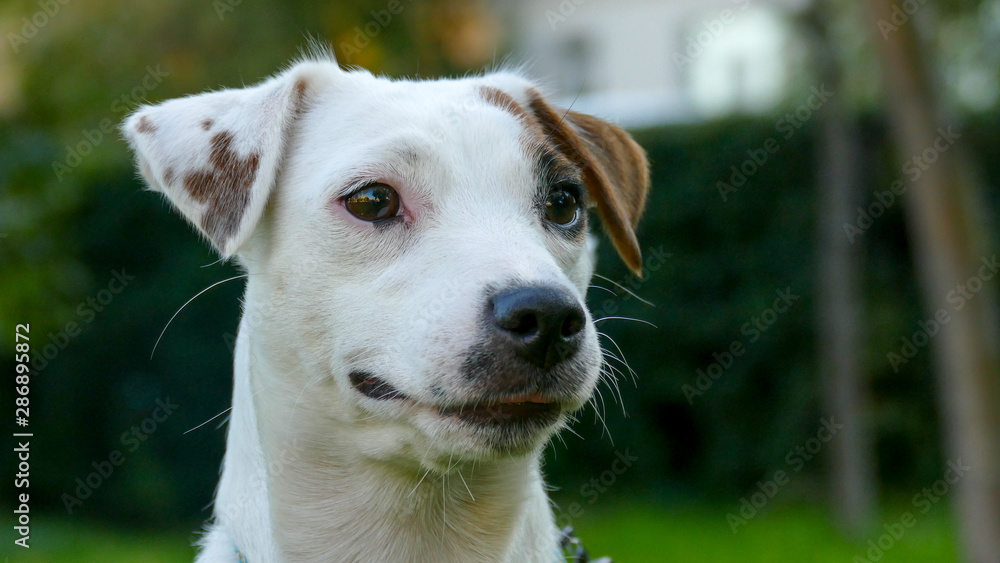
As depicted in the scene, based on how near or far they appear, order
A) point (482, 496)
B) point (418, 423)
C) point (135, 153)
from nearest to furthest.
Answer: point (418, 423) → point (482, 496) → point (135, 153)

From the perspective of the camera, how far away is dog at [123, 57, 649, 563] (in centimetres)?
254

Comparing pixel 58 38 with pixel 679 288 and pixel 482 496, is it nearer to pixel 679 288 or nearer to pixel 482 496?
pixel 679 288

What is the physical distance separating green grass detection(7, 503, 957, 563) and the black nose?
5.30 m

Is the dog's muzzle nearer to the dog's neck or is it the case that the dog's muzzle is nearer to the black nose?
the black nose

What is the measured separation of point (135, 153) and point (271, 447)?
3.54ft

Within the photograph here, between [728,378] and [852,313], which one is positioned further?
[728,378]

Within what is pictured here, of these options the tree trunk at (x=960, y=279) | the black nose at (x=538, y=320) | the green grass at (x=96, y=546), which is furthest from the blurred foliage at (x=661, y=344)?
the black nose at (x=538, y=320)

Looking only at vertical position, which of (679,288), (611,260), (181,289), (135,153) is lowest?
Result: (181,289)

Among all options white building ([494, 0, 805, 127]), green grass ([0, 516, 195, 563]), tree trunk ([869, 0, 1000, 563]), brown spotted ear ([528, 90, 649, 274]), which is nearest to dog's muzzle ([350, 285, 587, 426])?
brown spotted ear ([528, 90, 649, 274])

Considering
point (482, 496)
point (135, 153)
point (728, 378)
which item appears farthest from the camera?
point (728, 378)

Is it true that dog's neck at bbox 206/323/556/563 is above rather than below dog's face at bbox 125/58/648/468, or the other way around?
below

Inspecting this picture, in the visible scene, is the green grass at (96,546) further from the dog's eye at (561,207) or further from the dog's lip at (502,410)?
the dog's lip at (502,410)

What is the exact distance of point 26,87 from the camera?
979cm

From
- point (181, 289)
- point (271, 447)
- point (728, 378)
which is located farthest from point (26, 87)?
point (271, 447)
